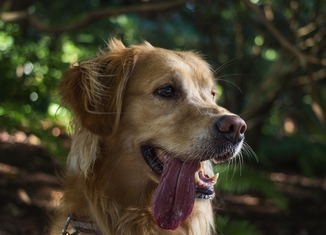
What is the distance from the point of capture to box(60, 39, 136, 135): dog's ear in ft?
10.8

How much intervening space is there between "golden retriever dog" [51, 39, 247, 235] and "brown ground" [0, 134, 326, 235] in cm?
175

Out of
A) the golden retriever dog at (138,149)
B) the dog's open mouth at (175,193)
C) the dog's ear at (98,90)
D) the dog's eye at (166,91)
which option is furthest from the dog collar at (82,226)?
the dog's eye at (166,91)

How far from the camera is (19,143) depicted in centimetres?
695

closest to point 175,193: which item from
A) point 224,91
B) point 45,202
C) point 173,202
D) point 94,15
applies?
point 173,202

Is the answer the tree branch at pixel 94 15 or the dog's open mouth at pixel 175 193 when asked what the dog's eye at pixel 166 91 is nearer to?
the dog's open mouth at pixel 175 193

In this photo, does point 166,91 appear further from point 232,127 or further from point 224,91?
point 224,91

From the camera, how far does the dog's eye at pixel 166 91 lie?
3.42m

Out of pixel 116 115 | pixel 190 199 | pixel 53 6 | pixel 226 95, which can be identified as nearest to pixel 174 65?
pixel 116 115

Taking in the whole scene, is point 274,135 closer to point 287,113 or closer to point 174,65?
point 287,113

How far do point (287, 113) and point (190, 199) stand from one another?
19.2ft

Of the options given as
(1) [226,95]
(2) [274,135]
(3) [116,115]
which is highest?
(3) [116,115]

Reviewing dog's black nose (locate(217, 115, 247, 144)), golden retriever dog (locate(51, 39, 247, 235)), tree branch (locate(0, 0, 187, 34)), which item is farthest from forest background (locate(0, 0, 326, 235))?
dog's black nose (locate(217, 115, 247, 144))

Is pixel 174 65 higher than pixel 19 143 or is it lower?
higher

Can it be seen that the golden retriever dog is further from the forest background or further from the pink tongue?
the forest background
